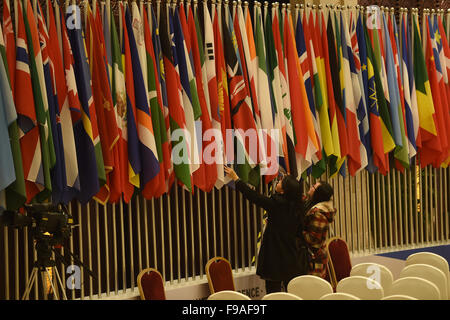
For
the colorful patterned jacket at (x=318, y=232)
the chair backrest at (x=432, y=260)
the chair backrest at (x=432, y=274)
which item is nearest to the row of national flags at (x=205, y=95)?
the colorful patterned jacket at (x=318, y=232)

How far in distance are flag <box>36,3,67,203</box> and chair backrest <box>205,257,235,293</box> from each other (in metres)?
1.48

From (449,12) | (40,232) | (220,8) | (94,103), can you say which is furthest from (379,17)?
(40,232)

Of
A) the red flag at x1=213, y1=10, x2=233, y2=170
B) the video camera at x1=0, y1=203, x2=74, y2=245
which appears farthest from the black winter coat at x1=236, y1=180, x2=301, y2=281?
the video camera at x1=0, y1=203, x2=74, y2=245

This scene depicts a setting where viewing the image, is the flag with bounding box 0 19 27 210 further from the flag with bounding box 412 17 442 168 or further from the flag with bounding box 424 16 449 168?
the flag with bounding box 424 16 449 168

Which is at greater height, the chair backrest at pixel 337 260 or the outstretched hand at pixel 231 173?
the outstretched hand at pixel 231 173

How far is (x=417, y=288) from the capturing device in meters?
3.77

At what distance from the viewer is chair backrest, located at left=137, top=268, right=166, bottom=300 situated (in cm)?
475

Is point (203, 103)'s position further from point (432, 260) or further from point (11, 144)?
point (432, 260)

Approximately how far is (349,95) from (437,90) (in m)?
1.13

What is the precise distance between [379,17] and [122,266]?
366 cm

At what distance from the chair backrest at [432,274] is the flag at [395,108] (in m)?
2.12

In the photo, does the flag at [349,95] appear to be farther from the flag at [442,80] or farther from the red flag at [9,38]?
the red flag at [9,38]

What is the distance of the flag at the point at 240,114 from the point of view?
546 centimetres

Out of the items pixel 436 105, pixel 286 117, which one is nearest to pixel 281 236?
pixel 286 117
